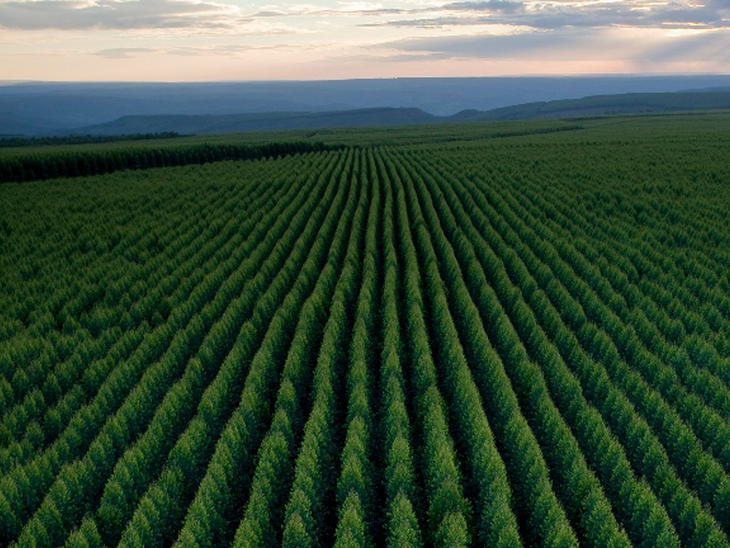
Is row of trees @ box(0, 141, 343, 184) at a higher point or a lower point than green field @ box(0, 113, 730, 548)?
higher

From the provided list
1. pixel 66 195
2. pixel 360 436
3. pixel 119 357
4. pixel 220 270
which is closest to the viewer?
pixel 360 436

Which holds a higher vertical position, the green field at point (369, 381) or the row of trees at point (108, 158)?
the row of trees at point (108, 158)

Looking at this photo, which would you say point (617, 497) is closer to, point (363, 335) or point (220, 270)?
point (363, 335)

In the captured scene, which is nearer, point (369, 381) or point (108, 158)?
point (369, 381)

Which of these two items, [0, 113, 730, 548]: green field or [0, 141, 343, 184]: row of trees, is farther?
[0, 141, 343, 184]: row of trees

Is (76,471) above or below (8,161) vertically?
below

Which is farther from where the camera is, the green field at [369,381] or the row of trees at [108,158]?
the row of trees at [108,158]

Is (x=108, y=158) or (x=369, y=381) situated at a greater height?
(x=108, y=158)

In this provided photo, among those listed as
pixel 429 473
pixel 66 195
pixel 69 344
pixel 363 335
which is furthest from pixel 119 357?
pixel 66 195
